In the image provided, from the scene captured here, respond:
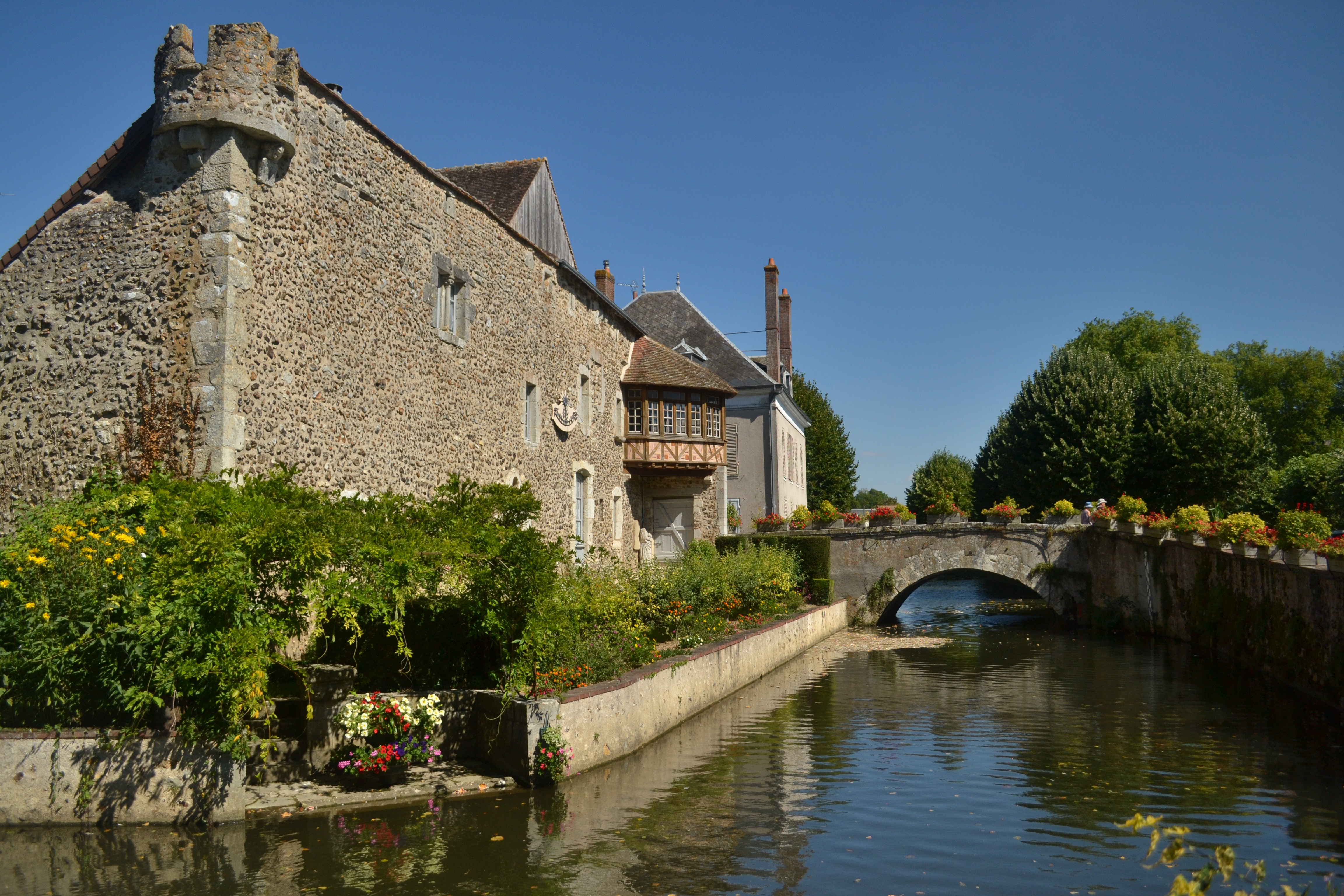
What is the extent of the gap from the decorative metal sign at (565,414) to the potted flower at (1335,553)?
43.3 ft

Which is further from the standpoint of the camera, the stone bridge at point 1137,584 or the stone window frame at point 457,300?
the stone window frame at point 457,300

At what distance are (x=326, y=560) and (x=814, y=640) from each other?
50.3 ft

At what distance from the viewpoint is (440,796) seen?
313 inches

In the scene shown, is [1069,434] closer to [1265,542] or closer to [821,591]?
[821,591]

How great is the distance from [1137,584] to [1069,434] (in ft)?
32.0

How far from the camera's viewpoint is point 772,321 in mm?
33969

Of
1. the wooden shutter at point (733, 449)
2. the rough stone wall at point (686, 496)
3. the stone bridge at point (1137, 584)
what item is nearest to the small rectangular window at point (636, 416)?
the rough stone wall at point (686, 496)

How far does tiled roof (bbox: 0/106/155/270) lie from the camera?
10.5m

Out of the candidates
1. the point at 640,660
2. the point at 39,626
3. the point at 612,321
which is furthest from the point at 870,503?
the point at 39,626

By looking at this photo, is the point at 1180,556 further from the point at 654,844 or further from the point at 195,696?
the point at 195,696

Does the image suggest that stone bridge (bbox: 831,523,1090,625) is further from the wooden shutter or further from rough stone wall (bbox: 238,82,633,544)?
rough stone wall (bbox: 238,82,633,544)

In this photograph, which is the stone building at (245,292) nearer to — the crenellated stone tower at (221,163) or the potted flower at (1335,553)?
the crenellated stone tower at (221,163)

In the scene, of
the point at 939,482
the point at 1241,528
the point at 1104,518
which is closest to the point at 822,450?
the point at 939,482

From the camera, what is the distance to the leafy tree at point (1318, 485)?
993 inches
